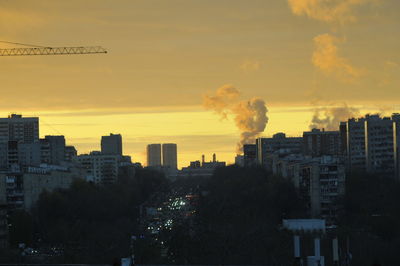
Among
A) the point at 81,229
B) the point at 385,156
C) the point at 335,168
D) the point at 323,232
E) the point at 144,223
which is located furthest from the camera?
the point at 385,156

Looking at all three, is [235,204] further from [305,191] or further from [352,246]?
[352,246]

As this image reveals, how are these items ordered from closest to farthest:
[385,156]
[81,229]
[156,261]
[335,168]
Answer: [156,261]
[81,229]
[335,168]
[385,156]

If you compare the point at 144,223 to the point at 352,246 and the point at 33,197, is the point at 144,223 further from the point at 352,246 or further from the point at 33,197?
the point at 352,246

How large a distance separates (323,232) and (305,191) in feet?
122

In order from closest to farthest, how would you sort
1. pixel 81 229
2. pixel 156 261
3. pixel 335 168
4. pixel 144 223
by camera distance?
pixel 156 261 → pixel 81 229 → pixel 144 223 → pixel 335 168

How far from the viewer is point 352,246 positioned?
324ft

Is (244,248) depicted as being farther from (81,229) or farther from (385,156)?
(385,156)

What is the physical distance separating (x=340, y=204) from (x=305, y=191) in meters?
6.63

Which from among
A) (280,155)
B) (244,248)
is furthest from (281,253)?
(280,155)

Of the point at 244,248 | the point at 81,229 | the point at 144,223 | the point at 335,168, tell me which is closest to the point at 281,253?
the point at 244,248

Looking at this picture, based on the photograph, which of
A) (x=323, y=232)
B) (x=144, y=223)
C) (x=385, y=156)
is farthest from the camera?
(x=385, y=156)

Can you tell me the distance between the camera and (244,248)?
328 feet

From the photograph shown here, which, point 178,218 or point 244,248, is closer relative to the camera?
point 244,248

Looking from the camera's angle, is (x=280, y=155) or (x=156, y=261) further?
(x=280, y=155)
